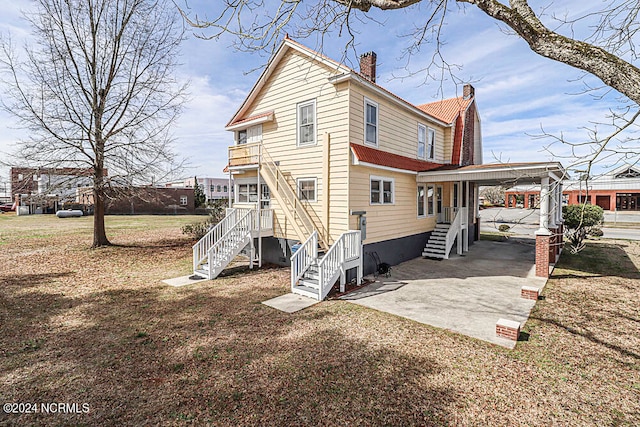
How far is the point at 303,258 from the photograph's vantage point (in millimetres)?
9555

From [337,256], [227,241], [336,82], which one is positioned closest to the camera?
[337,256]

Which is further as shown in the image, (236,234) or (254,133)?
(254,133)

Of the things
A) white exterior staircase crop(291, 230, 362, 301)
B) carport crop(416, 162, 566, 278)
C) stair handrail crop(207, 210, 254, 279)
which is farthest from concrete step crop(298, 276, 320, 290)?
carport crop(416, 162, 566, 278)

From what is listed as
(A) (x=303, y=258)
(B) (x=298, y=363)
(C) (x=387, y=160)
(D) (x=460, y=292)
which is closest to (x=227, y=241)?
(A) (x=303, y=258)

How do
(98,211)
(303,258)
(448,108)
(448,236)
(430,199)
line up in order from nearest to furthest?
(303,258) < (448,236) < (430,199) < (98,211) < (448,108)

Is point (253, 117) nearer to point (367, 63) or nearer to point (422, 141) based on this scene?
point (367, 63)

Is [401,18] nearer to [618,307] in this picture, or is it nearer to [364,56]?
[364,56]

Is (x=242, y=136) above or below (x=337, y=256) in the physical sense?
above

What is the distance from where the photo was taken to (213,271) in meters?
10.8

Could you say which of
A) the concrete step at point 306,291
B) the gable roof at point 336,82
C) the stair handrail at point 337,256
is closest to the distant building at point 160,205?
the gable roof at point 336,82

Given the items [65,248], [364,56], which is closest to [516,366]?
[364,56]

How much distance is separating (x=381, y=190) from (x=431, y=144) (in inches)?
226

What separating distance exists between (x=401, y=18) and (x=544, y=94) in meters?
4.02

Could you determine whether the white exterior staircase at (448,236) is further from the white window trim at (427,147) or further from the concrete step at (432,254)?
the white window trim at (427,147)
